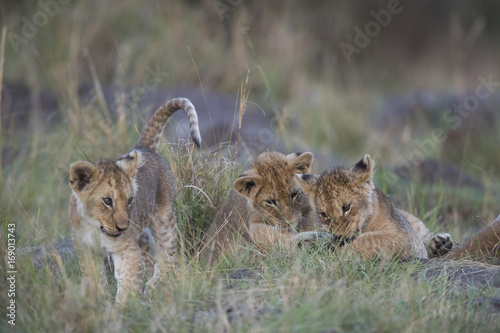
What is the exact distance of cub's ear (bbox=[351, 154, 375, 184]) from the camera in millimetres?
5117

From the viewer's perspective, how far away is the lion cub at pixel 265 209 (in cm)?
525

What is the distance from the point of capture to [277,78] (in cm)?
1404

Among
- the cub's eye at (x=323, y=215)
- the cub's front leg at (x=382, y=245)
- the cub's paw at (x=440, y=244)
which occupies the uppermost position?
the cub's eye at (x=323, y=215)

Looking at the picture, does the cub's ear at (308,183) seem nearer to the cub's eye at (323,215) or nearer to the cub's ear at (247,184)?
the cub's eye at (323,215)

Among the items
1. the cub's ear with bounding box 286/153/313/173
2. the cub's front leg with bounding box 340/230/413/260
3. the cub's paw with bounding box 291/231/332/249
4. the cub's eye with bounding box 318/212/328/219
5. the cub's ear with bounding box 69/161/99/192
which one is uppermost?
the cub's ear with bounding box 69/161/99/192

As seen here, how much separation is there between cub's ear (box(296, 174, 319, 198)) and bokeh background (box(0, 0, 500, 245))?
1072mm

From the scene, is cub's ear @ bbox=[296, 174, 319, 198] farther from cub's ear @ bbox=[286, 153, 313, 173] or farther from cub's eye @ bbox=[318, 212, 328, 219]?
cub's ear @ bbox=[286, 153, 313, 173]

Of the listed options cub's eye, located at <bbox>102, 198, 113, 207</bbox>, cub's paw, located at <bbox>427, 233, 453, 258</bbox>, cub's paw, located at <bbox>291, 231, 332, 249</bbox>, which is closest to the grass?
cub's paw, located at <bbox>291, 231, 332, 249</bbox>

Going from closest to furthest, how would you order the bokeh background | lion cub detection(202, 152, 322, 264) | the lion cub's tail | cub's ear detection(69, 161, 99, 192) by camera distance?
cub's ear detection(69, 161, 99, 192)
lion cub detection(202, 152, 322, 264)
the lion cub's tail
the bokeh background

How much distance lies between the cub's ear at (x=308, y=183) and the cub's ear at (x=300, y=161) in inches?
12.6

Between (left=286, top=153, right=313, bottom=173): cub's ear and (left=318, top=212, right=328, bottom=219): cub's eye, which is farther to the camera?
(left=286, top=153, right=313, bottom=173): cub's ear


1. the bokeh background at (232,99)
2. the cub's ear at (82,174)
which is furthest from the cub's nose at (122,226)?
the bokeh background at (232,99)

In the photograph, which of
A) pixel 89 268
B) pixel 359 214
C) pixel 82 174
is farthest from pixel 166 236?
pixel 359 214

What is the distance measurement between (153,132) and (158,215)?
0.88m
